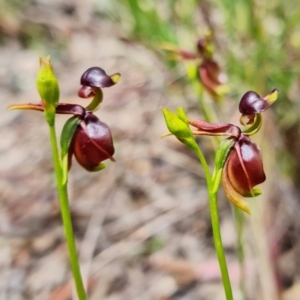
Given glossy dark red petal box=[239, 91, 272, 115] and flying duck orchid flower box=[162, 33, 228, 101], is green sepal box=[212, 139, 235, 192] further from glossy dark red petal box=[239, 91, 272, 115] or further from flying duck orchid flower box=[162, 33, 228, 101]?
flying duck orchid flower box=[162, 33, 228, 101]

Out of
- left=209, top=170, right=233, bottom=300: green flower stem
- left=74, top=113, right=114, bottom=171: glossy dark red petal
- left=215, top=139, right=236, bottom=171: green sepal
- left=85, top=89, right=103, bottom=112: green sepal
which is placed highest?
left=85, top=89, right=103, bottom=112: green sepal

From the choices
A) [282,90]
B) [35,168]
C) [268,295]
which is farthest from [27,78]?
[268,295]

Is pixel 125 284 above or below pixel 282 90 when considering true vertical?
below

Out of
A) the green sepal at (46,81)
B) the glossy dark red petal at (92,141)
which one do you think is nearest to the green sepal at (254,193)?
the glossy dark red petal at (92,141)

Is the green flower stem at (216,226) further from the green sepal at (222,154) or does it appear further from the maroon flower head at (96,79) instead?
the maroon flower head at (96,79)

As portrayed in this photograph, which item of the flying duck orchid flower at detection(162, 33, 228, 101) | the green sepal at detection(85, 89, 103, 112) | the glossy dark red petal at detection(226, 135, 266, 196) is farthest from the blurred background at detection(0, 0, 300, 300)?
the glossy dark red petal at detection(226, 135, 266, 196)

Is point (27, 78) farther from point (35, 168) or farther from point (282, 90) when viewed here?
point (282, 90)
